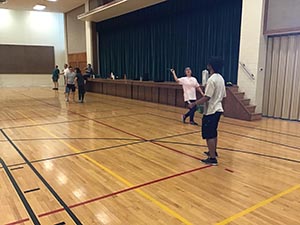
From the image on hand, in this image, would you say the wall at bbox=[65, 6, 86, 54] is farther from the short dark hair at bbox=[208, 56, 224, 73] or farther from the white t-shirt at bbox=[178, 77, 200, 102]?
the short dark hair at bbox=[208, 56, 224, 73]

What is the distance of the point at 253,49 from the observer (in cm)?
794

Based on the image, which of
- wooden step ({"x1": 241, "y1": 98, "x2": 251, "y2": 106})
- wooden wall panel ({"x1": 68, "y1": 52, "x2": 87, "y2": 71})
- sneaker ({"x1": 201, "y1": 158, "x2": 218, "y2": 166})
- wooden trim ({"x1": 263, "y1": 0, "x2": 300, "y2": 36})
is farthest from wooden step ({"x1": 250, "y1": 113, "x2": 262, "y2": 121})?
wooden wall panel ({"x1": 68, "y1": 52, "x2": 87, "y2": 71})

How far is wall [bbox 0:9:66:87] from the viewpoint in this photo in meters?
19.9

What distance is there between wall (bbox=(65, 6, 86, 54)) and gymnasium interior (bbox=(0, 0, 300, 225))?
1319mm

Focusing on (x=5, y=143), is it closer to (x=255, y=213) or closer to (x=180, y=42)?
(x=255, y=213)

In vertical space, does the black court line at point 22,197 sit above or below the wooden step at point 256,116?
below

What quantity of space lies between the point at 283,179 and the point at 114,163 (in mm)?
2350

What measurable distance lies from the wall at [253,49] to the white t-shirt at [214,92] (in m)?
4.63

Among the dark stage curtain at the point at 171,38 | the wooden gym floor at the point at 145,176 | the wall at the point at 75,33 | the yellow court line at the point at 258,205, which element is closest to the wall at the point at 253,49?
the dark stage curtain at the point at 171,38

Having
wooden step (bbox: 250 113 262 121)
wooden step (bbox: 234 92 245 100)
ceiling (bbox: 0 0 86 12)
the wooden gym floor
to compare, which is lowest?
the wooden gym floor

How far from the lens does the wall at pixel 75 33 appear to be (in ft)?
61.3

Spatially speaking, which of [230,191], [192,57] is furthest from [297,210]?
→ [192,57]

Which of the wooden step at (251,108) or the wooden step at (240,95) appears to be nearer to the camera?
the wooden step at (251,108)

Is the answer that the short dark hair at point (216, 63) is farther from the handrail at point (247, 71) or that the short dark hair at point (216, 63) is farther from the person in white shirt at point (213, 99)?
the handrail at point (247, 71)
